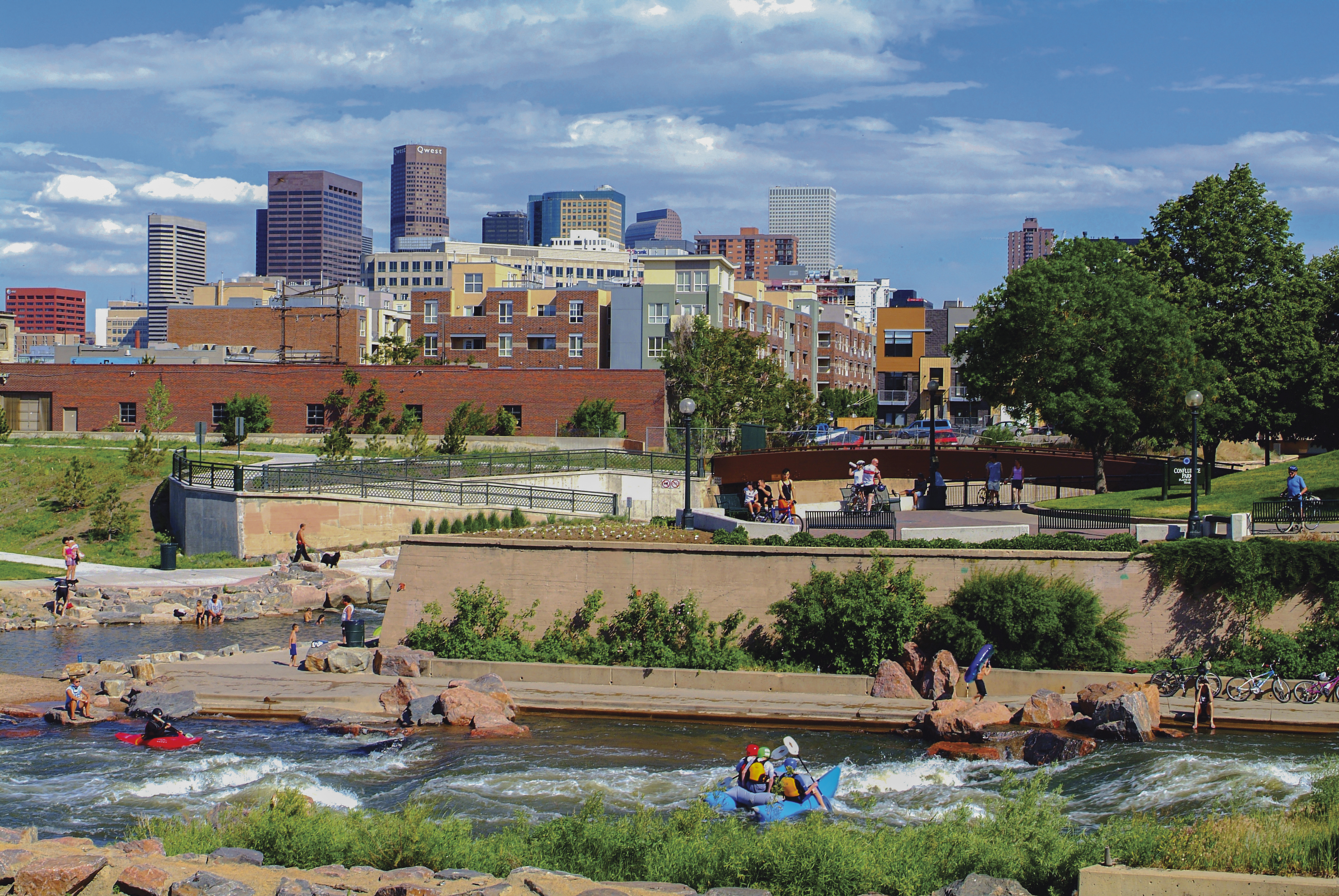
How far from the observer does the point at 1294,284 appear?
5038cm

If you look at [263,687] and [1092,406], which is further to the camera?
[1092,406]

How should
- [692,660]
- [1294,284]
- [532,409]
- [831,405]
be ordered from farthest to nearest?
[831,405]
[532,409]
[1294,284]
[692,660]

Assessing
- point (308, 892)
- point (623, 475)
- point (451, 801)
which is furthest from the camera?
point (623, 475)

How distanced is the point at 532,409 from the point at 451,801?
5606 centimetres

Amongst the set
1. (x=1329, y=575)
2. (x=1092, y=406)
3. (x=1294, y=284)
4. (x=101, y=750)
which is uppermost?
(x=1294, y=284)

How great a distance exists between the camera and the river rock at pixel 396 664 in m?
26.2

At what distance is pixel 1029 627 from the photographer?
24.4m

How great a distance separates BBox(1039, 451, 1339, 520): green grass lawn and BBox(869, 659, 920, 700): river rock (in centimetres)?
1194

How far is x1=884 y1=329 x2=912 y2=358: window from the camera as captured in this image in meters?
127

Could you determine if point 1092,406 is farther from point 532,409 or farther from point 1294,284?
point 532,409

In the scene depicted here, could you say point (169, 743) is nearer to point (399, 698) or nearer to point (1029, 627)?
point (399, 698)

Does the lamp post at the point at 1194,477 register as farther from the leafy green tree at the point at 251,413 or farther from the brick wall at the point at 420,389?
the leafy green tree at the point at 251,413

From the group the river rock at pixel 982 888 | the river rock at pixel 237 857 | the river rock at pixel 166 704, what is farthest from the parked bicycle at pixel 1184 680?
the river rock at pixel 166 704

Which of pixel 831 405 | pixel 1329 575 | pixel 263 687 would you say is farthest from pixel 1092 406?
pixel 831 405
